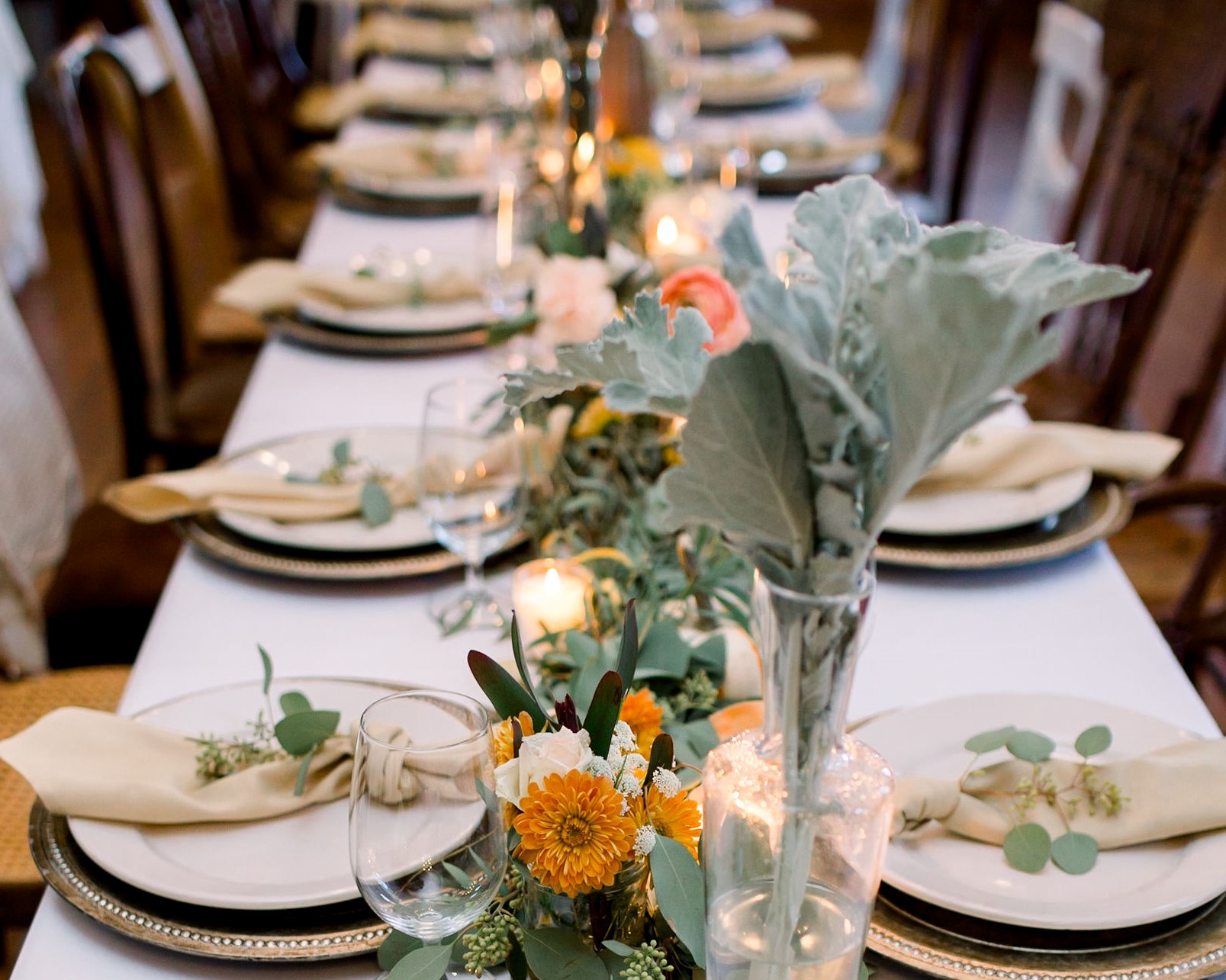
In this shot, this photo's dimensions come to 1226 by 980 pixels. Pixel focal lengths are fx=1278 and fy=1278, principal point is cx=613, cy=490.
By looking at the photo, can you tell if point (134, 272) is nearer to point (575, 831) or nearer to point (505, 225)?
point (505, 225)

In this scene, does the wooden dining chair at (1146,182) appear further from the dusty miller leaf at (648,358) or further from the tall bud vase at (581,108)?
the dusty miller leaf at (648,358)

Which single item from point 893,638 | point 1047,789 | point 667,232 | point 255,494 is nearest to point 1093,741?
point 1047,789

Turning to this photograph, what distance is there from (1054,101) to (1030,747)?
2.45m

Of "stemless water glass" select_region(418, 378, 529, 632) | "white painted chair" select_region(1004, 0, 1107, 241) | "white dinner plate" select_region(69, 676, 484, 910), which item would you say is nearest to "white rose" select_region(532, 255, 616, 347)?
"stemless water glass" select_region(418, 378, 529, 632)

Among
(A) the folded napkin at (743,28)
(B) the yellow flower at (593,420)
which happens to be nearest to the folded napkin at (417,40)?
(A) the folded napkin at (743,28)

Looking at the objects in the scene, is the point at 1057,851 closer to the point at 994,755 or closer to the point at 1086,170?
the point at 994,755

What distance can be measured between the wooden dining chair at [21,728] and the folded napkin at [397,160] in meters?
1.06

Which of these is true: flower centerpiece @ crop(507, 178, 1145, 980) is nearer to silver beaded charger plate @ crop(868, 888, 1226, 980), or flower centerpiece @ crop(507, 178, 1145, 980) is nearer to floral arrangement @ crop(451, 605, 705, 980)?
floral arrangement @ crop(451, 605, 705, 980)

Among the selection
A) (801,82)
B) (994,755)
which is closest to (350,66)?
(801,82)

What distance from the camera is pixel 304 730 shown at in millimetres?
850

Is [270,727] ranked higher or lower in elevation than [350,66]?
higher

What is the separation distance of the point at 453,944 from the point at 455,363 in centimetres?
112

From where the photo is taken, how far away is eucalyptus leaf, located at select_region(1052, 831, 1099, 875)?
79cm

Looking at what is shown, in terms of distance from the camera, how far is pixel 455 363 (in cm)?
170
